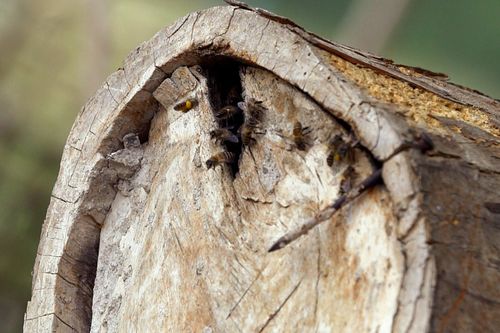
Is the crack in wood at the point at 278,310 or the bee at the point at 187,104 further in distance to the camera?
the bee at the point at 187,104

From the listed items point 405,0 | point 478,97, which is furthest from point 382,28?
point 478,97

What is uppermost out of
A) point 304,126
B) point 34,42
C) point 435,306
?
point 34,42

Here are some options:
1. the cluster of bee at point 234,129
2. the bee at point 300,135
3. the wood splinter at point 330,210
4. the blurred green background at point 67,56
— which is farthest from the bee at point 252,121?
the blurred green background at point 67,56

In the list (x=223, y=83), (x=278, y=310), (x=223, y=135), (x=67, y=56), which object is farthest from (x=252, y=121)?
(x=67, y=56)

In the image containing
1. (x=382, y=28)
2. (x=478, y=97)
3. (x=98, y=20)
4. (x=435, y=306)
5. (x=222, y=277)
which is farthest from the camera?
(x=98, y=20)

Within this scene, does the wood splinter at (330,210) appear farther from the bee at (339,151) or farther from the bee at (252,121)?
the bee at (252,121)

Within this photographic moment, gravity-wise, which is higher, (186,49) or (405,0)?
(405,0)

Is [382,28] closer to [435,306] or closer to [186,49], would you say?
[186,49]
